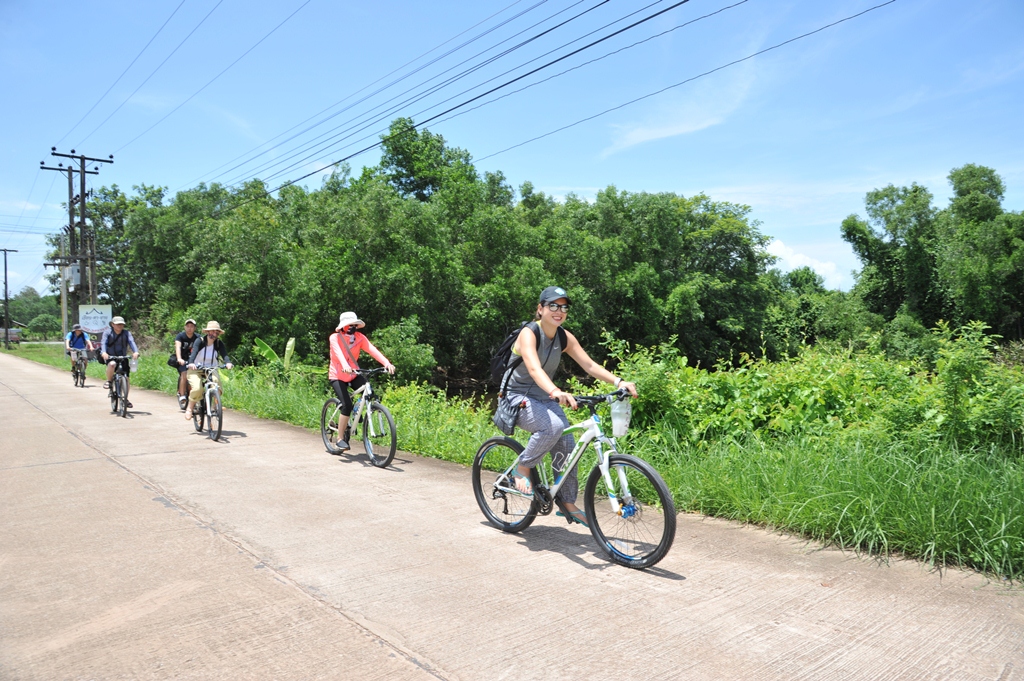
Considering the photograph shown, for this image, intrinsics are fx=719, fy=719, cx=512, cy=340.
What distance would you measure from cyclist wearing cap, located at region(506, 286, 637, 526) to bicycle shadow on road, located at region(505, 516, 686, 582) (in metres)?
0.20

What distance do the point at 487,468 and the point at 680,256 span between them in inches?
1474

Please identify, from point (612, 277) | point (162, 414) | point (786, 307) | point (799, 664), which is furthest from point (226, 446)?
point (786, 307)

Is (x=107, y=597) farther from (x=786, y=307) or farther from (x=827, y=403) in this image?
(x=786, y=307)

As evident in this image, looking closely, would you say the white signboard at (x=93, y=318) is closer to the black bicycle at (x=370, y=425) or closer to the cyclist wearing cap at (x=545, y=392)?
the black bicycle at (x=370, y=425)

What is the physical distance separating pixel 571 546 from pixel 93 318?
3583 cm

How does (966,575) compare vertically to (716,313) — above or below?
below

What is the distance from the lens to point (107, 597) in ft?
13.7

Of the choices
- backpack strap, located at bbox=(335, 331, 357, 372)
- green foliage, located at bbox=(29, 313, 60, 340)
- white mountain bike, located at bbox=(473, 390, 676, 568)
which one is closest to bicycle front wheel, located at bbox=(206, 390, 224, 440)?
backpack strap, located at bbox=(335, 331, 357, 372)

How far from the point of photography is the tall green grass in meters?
4.62

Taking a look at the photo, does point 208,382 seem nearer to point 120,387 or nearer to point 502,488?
point 120,387

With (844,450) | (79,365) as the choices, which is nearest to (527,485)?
(844,450)

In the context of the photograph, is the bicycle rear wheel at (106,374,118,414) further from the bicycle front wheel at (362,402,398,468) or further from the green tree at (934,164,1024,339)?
the green tree at (934,164,1024,339)

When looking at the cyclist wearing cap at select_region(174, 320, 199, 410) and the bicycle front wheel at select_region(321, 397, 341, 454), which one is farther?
the cyclist wearing cap at select_region(174, 320, 199, 410)

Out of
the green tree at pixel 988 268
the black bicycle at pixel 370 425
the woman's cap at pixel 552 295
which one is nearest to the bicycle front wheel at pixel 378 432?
the black bicycle at pixel 370 425
